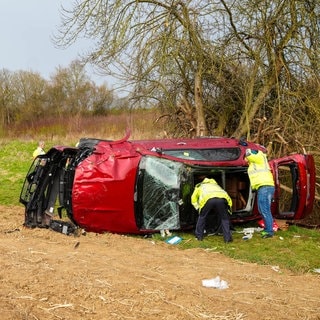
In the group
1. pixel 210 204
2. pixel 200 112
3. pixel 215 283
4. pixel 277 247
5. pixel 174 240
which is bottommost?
pixel 277 247

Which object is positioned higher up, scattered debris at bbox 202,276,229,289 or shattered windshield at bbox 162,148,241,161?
shattered windshield at bbox 162,148,241,161

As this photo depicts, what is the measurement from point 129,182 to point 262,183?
2.25 metres

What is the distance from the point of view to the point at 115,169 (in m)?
7.73

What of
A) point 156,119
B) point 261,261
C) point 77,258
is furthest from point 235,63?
point 77,258

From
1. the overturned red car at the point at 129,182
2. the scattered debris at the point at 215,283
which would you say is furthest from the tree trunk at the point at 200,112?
the scattered debris at the point at 215,283

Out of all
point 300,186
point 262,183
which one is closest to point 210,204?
point 262,183

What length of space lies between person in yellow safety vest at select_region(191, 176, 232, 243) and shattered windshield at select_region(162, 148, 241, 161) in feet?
1.45

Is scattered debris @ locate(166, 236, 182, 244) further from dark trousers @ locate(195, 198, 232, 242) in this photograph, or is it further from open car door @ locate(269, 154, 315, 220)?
open car door @ locate(269, 154, 315, 220)

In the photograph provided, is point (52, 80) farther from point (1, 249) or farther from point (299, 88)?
point (1, 249)

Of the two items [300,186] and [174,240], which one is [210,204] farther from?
[300,186]

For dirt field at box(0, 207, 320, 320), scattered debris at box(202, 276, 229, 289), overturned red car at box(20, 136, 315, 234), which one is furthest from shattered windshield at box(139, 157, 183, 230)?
scattered debris at box(202, 276, 229, 289)

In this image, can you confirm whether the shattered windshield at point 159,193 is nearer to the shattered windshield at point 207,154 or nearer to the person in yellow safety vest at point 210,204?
the shattered windshield at point 207,154

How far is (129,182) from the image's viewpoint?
305 inches

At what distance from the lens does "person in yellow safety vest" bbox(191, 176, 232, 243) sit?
772 centimetres
